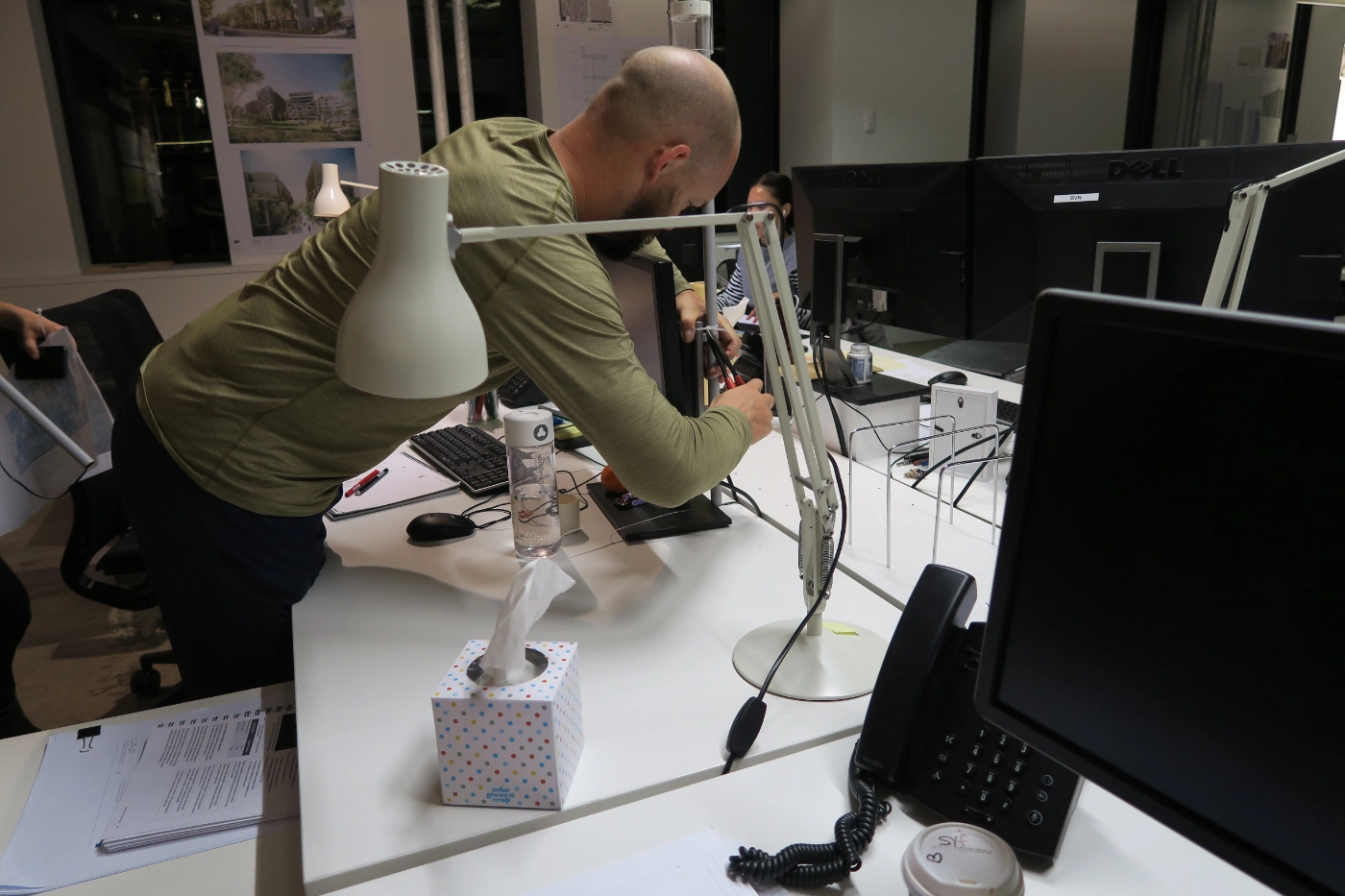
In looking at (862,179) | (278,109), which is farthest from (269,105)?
(862,179)

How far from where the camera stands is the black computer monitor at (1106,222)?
136 cm

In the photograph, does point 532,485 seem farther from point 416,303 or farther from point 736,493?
point 416,303

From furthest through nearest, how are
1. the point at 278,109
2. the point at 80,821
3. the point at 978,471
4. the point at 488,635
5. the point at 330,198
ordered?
1. the point at 278,109
2. the point at 330,198
3. the point at 978,471
4. the point at 488,635
5. the point at 80,821

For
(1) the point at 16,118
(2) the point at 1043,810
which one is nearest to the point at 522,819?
(2) the point at 1043,810

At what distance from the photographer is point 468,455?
1.78 metres

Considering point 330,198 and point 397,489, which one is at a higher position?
point 330,198

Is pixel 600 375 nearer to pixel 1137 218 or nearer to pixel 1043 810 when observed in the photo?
pixel 1043 810

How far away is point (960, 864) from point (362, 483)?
1.36 metres

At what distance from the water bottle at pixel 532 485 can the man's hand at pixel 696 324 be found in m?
0.29

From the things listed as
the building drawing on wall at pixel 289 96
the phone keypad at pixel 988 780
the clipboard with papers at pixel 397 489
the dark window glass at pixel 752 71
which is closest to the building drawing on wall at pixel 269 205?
the building drawing on wall at pixel 289 96

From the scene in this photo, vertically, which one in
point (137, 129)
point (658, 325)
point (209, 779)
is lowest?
point (209, 779)

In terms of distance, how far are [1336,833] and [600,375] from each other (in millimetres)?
805

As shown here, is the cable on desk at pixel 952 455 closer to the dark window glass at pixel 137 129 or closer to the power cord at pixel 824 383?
the power cord at pixel 824 383

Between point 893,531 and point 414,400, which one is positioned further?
point 893,531
